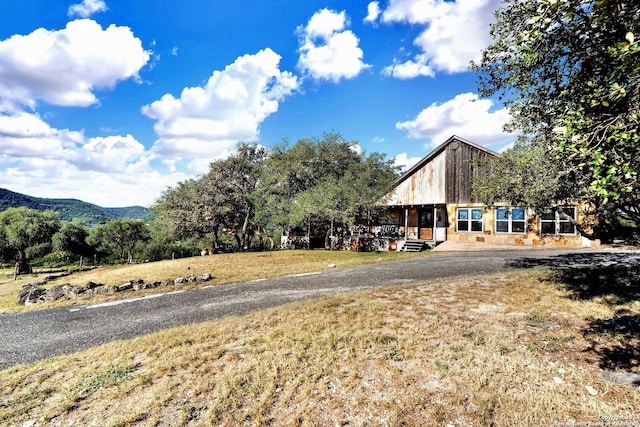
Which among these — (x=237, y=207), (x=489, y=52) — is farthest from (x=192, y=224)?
(x=489, y=52)

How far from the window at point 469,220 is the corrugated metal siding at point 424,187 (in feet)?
5.63

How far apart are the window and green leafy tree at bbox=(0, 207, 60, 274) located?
45.1 m

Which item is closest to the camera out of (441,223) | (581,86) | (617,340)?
(617,340)

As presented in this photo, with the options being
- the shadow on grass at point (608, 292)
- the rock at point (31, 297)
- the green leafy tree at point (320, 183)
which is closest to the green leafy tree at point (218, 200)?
the green leafy tree at point (320, 183)

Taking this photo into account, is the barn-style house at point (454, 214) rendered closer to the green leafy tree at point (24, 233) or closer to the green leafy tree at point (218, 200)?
the green leafy tree at point (218, 200)

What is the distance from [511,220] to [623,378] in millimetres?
19253

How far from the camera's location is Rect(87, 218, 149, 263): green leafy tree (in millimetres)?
42000

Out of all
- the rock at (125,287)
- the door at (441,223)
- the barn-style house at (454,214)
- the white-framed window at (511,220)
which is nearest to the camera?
the rock at (125,287)

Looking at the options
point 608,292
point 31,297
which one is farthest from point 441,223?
point 31,297

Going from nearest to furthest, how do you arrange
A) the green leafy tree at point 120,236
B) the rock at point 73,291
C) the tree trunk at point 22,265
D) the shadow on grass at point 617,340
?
the shadow on grass at point 617,340 < the rock at point 73,291 < the tree trunk at point 22,265 < the green leafy tree at point 120,236

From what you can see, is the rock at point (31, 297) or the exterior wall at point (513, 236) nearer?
the rock at point (31, 297)

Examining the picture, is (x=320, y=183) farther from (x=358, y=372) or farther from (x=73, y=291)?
(x=358, y=372)

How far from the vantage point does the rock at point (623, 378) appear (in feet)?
12.9

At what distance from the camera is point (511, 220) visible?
68.5 feet
